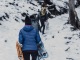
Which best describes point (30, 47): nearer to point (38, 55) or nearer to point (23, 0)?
point (38, 55)

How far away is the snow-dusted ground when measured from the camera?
13.4m

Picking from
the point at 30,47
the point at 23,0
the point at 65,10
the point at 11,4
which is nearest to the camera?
the point at 30,47

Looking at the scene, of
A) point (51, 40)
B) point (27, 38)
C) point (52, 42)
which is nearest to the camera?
point (27, 38)

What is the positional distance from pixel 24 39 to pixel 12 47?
219 inches

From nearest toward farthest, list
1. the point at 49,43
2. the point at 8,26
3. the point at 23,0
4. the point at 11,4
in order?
the point at 49,43 < the point at 8,26 < the point at 11,4 < the point at 23,0

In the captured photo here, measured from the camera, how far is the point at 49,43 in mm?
15977

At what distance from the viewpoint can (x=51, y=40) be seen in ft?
54.7

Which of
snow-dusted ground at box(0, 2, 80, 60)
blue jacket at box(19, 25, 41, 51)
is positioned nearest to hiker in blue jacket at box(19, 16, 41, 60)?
blue jacket at box(19, 25, 41, 51)

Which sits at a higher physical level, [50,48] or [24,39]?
[24,39]

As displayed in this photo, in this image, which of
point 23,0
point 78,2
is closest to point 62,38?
point 23,0

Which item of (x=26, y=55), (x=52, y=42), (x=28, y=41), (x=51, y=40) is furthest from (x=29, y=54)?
(x=51, y=40)

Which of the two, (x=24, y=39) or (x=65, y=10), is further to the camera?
(x=65, y=10)

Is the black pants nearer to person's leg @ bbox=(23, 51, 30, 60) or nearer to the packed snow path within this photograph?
person's leg @ bbox=(23, 51, 30, 60)

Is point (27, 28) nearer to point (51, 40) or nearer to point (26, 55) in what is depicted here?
point (26, 55)
